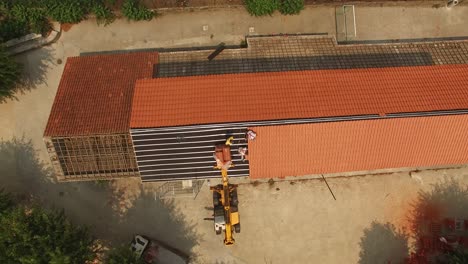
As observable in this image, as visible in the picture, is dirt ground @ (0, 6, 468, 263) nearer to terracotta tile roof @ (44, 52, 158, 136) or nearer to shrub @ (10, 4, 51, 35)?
shrub @ (10, 4, 51, 35)

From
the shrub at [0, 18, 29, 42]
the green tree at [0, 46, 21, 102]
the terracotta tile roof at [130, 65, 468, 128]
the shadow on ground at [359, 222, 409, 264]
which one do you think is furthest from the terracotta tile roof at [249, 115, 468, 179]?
the shrub at [0, 18, 29, 42]

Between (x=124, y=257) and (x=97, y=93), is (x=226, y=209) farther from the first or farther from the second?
(x=97, y=93)

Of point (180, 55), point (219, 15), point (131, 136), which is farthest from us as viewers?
point (219, 15)

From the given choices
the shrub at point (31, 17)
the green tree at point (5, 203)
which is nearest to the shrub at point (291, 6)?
the shrub at point (31, 17)

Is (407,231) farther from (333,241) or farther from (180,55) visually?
(180,55)

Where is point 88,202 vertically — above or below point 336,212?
above

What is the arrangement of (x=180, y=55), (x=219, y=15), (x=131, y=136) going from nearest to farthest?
(x=131, y=136)
(x=180, y=55)
(x=219, y=15)

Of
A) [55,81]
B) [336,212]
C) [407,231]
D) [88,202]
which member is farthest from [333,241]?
[55,81]
